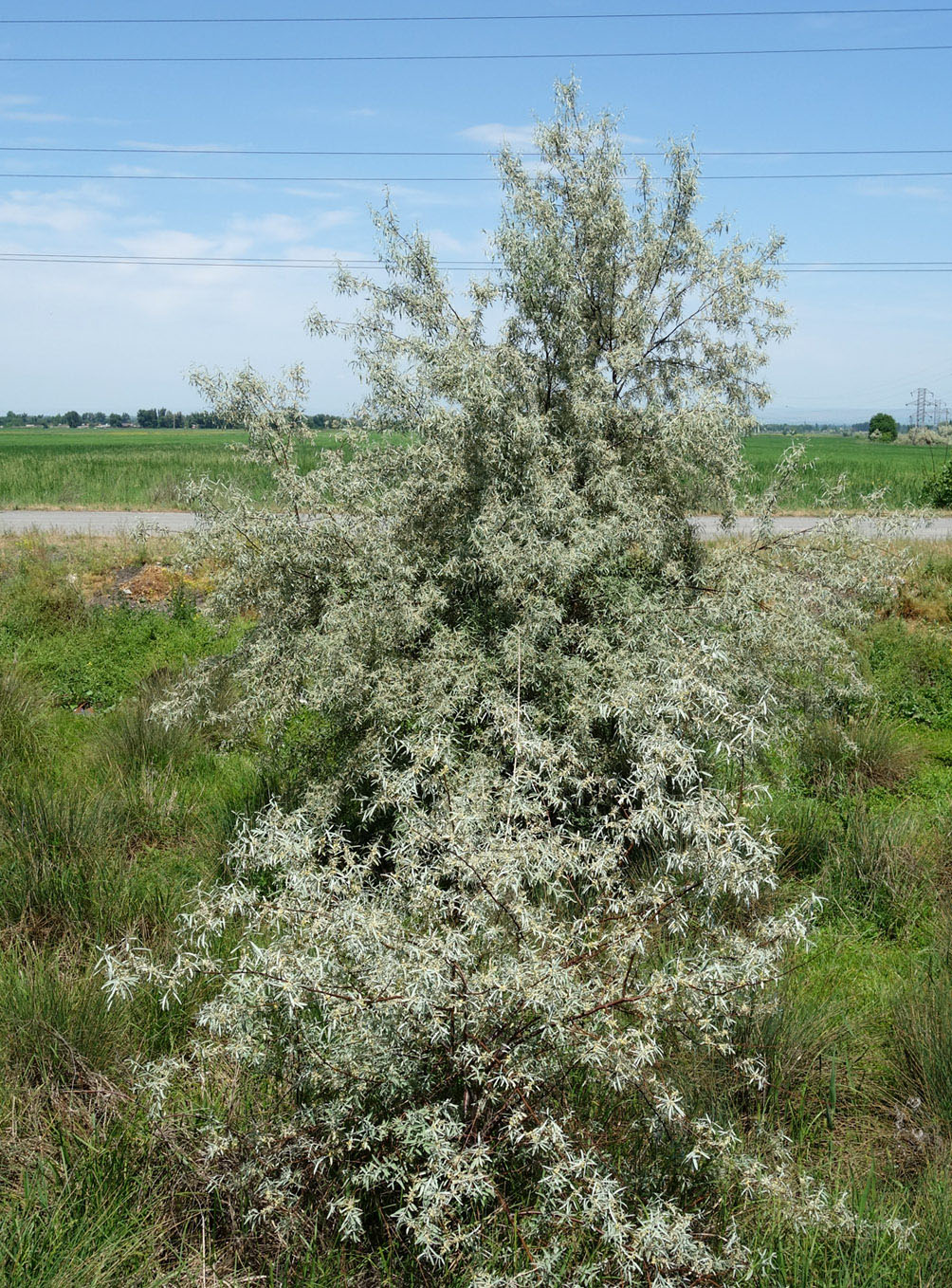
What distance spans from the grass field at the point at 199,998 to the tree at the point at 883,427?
5883cm

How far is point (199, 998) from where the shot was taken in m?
3.55

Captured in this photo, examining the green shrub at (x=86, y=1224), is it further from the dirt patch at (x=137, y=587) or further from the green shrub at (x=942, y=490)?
the green shrub at (x=942, y=490)

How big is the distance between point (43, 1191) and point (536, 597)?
3023 mm

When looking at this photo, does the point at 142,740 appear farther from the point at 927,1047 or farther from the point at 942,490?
the point at 942,490

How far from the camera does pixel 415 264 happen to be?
563 cm

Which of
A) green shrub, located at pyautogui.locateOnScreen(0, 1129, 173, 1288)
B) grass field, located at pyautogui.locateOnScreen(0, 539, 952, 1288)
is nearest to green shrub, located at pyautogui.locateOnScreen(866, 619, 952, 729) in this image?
grass field, located at pyautogui.locateOnScreen(0, 539, 952, 1288)

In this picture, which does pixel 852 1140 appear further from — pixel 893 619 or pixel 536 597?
pixel 893 619

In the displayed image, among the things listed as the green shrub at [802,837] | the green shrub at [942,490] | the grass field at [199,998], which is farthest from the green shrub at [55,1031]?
the green shrub at [942,490]

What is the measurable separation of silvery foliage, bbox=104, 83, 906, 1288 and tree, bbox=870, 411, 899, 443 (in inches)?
2425

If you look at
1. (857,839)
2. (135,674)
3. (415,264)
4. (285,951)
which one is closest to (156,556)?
(135,674)

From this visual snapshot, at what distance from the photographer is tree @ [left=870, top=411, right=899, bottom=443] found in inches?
2406

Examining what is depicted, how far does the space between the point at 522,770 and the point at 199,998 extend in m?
1.58

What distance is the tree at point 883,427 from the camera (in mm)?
61125

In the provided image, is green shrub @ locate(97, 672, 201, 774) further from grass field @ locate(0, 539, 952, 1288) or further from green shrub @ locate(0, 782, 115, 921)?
green shrub @ locate(0, 782, 115, 921)
